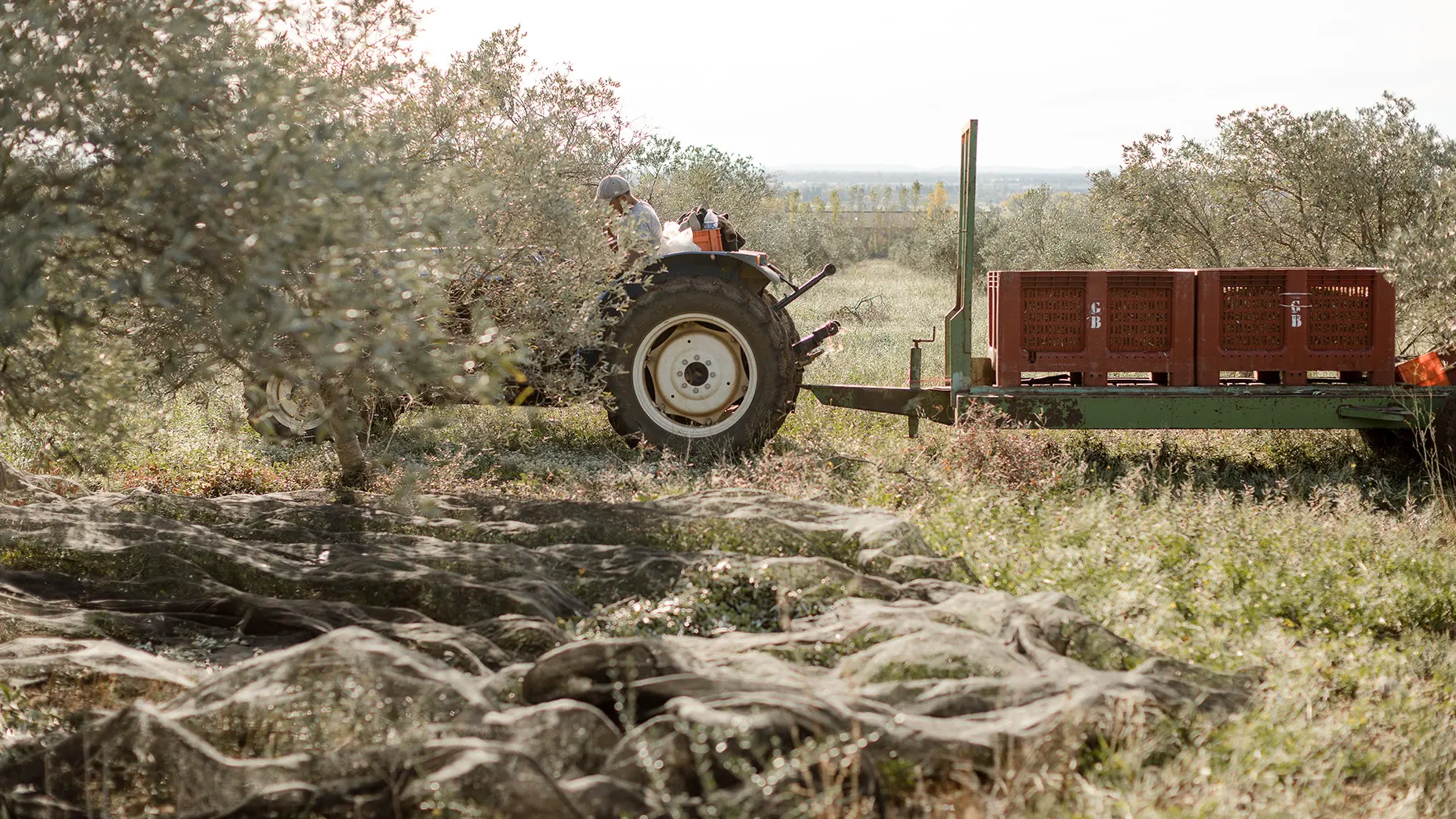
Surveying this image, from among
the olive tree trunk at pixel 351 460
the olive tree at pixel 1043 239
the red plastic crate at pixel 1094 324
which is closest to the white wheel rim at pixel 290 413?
the olive tree trunk at pixel 351 460

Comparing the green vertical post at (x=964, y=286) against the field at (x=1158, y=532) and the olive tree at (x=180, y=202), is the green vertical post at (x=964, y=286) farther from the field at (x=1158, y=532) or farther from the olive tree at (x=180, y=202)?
the olive tree at (x=180, y=202)

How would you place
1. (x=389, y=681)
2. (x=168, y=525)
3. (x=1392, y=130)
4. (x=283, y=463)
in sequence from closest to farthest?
(x=389, y=681) → (x=168, y=525) → (x=283, y=463) → (x=1392, y=130)

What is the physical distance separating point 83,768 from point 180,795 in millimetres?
372

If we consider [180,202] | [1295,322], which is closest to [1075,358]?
[1295,322]

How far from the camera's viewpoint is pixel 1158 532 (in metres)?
5.58

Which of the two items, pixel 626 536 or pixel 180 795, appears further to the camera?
pixel 626 536

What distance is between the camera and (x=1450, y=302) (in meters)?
7.03

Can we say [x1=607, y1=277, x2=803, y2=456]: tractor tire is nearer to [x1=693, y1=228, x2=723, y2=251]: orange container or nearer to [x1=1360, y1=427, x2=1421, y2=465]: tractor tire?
[x1=693, y1=228, x2=723, y2=251]: orange container

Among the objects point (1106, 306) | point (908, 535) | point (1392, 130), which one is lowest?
point (908, 535)

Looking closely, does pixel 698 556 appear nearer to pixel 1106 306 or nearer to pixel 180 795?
pixel 180 795

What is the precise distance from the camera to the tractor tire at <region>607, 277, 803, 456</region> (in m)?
7.55

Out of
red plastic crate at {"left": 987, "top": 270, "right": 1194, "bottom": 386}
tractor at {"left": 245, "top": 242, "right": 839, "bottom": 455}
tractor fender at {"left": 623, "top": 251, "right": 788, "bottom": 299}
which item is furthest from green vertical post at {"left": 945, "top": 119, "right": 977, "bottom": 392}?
tractor fender at {"left": 623, "top": 251, "right": 788, "bottom": 299}

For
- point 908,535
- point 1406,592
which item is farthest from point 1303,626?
point 908,535

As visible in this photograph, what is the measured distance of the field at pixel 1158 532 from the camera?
10.8 feet
